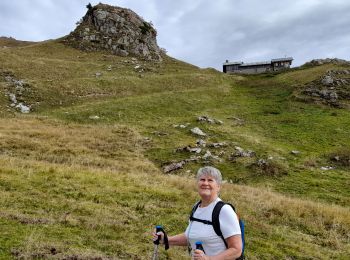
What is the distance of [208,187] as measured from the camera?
5887 mm

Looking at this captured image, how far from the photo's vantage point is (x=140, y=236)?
1203 centimetres

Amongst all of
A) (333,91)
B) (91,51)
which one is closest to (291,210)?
(333,91)

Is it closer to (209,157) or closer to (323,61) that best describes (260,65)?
(323,61)

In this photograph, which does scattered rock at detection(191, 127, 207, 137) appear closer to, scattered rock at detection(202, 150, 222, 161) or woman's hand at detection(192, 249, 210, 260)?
scattered rock at detection(202, 150, 222, 161)

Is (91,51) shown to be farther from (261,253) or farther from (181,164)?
(261,253)

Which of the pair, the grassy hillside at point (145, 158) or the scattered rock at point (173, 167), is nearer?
the grassy hillside at point (145, 158)

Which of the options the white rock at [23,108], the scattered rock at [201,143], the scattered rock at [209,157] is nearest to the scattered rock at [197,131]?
the scattered rock at [201,143]

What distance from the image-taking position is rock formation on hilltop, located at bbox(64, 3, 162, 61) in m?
83.0

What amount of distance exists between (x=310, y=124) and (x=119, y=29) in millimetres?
54162

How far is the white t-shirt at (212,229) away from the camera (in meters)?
5.52

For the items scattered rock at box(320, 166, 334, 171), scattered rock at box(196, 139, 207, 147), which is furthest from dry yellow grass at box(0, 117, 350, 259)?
scattered rock at box(320, 166, 334, 171)

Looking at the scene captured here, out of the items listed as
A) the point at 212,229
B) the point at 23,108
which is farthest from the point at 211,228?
the point at 23,108

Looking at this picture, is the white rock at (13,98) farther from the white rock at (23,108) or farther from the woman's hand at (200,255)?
the woman's hand at (200,255)

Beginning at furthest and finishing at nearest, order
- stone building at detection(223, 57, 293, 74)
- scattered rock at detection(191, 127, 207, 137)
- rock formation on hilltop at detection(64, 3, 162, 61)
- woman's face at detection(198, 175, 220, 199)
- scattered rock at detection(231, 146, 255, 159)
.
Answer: stone building at detection(223, 57, 293, 74)
rock formation on hilltop at detection(64, 3, 162, 61)
scattered rock at detection(191, 127, 207, 137)
scattered rock at detection(231, 146, 255, 159)
woman's face at detection(198, 175, 220, 199)
